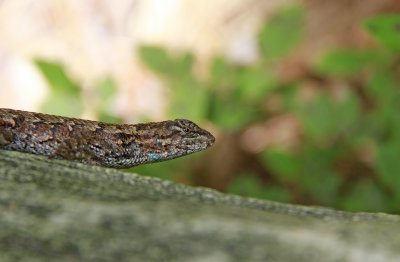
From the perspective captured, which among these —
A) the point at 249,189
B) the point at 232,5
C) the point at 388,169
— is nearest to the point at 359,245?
the point at 388,169

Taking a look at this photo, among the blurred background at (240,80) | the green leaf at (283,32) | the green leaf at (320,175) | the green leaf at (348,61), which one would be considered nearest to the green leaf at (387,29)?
the blurred background at (240,80)

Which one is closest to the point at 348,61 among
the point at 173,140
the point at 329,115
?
the point at 329,115

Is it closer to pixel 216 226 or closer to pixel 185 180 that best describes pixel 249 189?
pixel 185 180

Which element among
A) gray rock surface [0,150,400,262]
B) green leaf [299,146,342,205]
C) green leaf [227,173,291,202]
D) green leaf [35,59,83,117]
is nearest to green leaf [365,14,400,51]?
green leaf [299,146,342,205]

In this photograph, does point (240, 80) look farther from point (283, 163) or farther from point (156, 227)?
point (156, 227)

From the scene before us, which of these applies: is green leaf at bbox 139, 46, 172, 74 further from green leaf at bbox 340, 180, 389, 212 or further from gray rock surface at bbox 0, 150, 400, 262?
gray rock surface at bbox 0, 150, 400, 262

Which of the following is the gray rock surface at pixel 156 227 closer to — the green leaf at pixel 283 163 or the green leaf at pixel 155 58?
the green leaf at pixel 155 58
